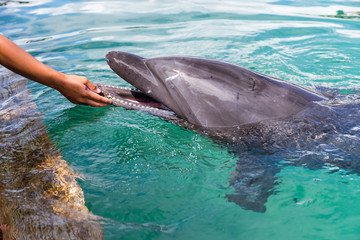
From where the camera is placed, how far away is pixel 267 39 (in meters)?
9.15

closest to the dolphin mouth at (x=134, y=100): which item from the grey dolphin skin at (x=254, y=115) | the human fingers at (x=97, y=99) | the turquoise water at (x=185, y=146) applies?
the grey dolphin skin at (x=254, y=115)

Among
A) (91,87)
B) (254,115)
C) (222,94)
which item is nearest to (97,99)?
(91,87)

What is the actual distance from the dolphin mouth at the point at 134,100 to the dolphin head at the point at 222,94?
17 centimetres

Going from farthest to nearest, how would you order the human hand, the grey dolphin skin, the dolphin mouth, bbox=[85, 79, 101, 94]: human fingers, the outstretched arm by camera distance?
the dolphin mouth → bbox=[85, 79, 101, 94]: human fingers → the human hand → the grey dolphin skin → the outstretched arm

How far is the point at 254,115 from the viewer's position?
4.25 m

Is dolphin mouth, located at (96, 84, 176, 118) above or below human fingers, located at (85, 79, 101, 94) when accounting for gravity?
below

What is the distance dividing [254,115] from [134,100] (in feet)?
5.15

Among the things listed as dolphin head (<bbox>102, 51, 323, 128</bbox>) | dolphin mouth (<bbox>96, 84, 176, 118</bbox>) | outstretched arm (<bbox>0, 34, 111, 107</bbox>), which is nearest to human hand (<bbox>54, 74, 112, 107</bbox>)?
outstretched arm (<bbox>0, 34, 111, 107</bbox>)

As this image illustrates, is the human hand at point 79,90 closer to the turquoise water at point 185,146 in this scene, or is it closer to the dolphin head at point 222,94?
the turquoise water at point 185,146

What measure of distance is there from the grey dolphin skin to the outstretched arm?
1.22ft

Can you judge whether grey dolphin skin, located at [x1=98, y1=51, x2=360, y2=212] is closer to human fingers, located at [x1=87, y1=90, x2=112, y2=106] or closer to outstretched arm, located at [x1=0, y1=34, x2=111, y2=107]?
human fingers, located at [x1=87, y1=90, x2=112, y2=106]

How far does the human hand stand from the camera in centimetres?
422

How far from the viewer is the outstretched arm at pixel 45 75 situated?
157 inches

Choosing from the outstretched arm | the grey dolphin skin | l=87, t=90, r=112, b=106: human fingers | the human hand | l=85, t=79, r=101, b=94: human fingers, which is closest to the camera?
the outstretched arm
